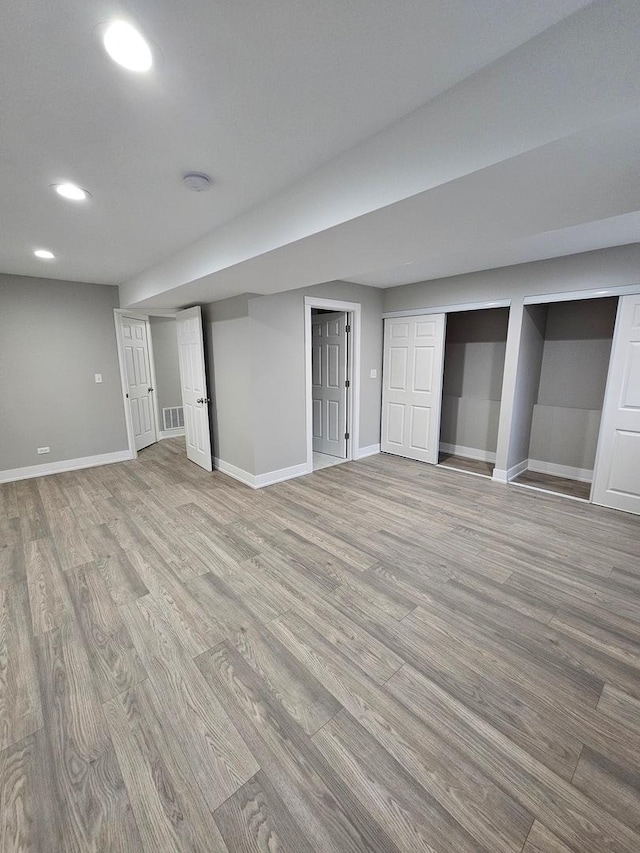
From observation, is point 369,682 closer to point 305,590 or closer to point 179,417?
point 305,590

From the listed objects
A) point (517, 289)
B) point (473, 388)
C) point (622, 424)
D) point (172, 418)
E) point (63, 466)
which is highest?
point (517, 289)

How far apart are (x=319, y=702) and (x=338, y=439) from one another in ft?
12.6

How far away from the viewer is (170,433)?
658 centimetres

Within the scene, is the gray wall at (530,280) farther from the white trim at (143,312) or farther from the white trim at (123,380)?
the white trim at (123,380)

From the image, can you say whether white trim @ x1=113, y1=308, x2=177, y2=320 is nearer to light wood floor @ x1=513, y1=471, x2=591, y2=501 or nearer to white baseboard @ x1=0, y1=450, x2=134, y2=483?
white baseboard @ x1=0, y1=450, x2=134, y2=483

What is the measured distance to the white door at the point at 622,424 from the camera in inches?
125

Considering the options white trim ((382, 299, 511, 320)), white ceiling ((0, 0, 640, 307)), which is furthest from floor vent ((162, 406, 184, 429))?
white ceiling ((0, 0, 640, 307))

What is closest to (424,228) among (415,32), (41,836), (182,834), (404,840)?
(415,32)

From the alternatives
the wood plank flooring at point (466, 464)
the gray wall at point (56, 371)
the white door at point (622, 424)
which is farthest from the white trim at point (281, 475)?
the white door at point (622, 424)

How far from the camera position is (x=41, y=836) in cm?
110

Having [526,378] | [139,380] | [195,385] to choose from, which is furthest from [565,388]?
[139,380]

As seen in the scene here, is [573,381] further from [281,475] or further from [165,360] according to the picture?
[165,360]

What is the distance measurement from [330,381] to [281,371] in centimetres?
122

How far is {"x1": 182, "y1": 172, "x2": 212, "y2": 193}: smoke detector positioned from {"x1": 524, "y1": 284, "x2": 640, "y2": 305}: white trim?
3.48 meters
